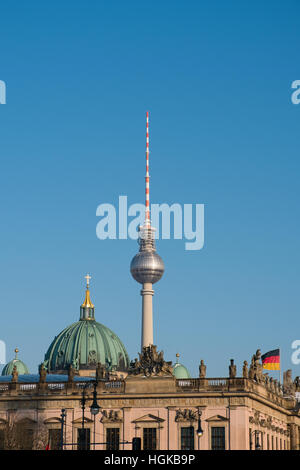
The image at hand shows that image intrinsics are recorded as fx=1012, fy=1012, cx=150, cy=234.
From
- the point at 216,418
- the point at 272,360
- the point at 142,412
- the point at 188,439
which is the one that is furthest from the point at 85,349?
the point at 216,418

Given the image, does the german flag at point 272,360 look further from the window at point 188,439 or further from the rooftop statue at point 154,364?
the window at point 188,439

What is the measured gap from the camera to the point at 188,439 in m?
109


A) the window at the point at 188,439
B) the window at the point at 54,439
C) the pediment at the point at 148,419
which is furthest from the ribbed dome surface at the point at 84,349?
the window at the point at 188,439

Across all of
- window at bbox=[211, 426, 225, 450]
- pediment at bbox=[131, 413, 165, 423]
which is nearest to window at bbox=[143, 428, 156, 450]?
pediment at bbox=[131, 413, 165, 423]

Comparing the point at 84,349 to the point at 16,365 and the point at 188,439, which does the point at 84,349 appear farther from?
the point at 188,439

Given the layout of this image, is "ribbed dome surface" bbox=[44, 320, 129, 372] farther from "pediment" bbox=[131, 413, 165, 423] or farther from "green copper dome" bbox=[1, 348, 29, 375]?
"pediment" bbox=[131, 413, 165, 423]

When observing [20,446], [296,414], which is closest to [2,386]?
[20,446]

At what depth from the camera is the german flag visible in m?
131

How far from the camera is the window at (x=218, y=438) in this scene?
357 ft

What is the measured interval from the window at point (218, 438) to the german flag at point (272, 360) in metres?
23.8

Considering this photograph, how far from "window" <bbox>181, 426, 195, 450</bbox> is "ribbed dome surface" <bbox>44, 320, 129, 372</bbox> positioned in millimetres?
67068

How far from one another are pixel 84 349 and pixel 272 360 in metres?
54.1
